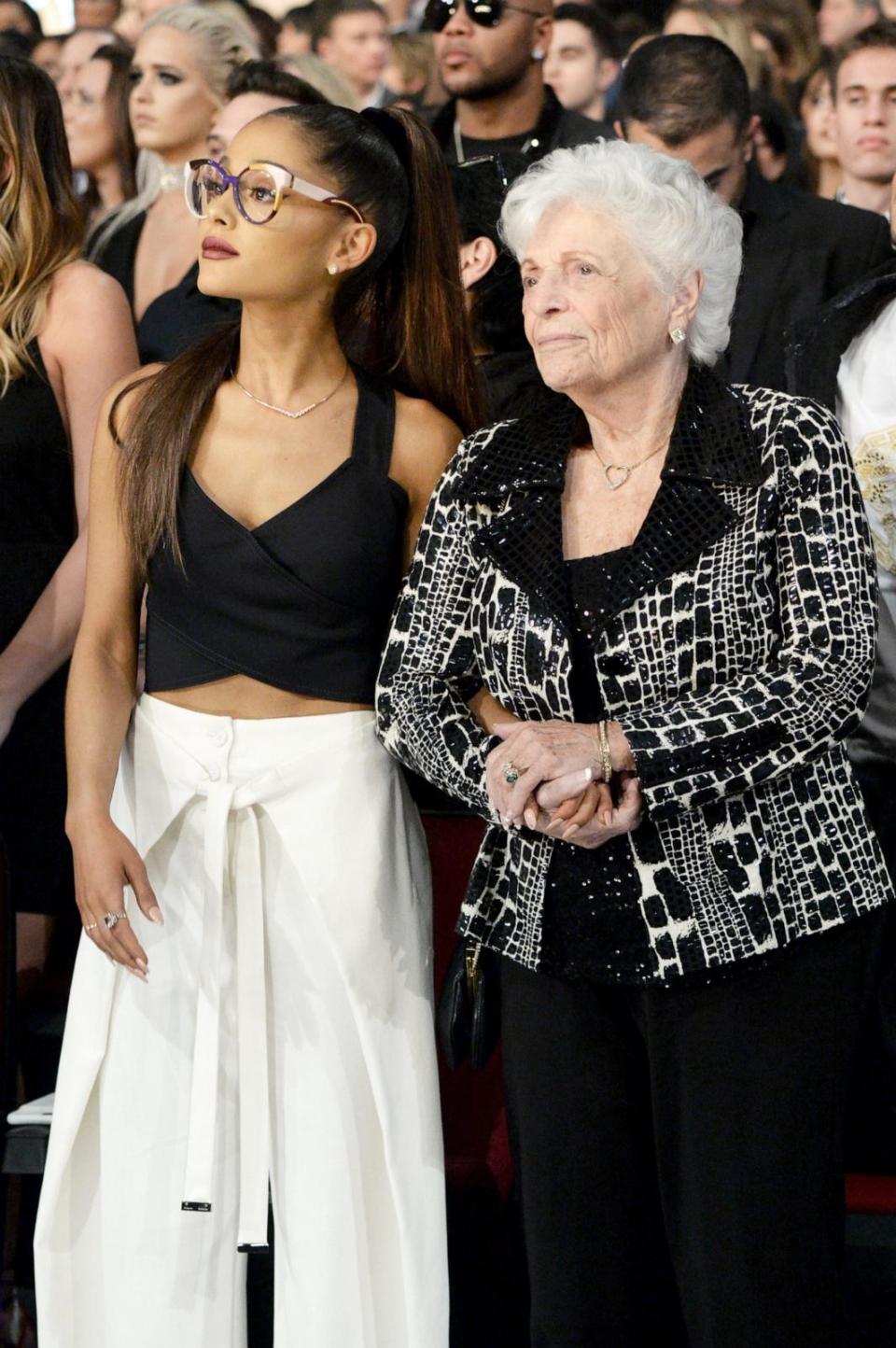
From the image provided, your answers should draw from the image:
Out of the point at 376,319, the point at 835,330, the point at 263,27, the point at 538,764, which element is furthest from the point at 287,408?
the point at 263,27

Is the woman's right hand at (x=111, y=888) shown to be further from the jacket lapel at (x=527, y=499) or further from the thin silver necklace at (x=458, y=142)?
the thin silver necklace at (x=458, y=142)

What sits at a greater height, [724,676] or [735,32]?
[735,32]

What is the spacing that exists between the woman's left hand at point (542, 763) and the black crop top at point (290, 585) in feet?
1.14

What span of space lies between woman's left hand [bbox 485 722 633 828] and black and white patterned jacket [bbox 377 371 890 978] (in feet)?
0.15

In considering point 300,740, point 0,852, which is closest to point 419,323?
point 300,740

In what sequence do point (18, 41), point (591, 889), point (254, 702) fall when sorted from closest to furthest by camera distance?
1. point (591, 889)
2. point (254, 702)
3. point (18, 41)

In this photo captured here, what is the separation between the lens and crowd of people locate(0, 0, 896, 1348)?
1964mm

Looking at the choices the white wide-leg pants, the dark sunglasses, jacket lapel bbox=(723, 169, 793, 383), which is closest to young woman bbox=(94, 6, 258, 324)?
the dark sunglasses

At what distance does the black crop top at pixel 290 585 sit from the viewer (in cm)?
222

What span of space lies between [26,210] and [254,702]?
3.43 feet

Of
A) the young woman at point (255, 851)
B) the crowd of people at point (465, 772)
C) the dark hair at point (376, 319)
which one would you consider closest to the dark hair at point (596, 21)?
the crowd of people at point (465, 772)

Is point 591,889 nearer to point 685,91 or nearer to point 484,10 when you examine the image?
point 685,91

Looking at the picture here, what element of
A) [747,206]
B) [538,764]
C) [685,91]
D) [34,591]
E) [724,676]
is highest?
[685,91]

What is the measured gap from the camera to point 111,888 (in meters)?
2.15
